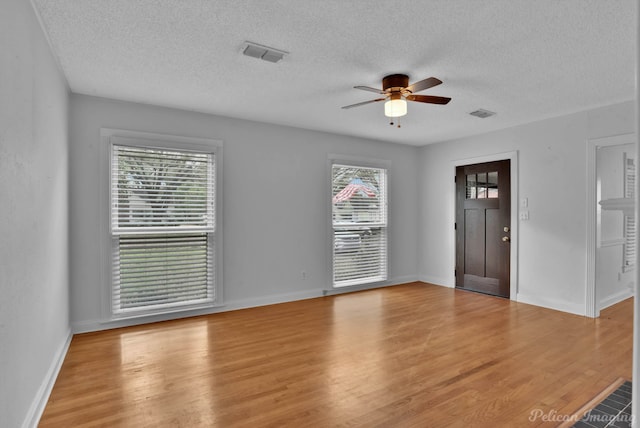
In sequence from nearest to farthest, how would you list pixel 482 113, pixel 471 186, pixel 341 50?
pixel 341 50, pixel 482 113, pixel 471 186

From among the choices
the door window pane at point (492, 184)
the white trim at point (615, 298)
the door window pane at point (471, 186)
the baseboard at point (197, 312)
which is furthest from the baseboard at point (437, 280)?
the baseboard at point (197, 312)

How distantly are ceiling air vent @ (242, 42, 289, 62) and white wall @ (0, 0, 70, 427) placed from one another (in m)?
1.31

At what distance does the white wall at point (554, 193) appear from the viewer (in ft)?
14.4

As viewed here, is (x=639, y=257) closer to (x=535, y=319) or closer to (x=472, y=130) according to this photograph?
(x=535, y=319)

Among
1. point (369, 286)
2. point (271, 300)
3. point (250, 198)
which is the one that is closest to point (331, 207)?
point (250, 198)

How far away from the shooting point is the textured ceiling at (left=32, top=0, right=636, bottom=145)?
223 centimetres

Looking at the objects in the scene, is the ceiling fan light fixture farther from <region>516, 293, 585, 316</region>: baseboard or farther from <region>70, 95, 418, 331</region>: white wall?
<region>516, 293, 585, 316</region>: baseboard

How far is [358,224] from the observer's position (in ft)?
19.0

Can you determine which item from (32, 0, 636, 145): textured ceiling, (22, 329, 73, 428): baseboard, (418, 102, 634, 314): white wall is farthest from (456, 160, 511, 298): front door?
(22, 329, 73, 428): baseboard

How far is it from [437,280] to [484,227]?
130 cm

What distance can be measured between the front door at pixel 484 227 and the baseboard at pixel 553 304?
10.4 inches

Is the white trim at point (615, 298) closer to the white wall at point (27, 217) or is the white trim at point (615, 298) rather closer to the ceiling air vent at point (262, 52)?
the ceiling air vent at point (262, 52)

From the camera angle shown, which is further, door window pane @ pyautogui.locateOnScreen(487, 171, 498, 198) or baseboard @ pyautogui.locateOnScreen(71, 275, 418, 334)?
door window pane @ pyautogui.locateOnScreen(487, 171, 498, 198)

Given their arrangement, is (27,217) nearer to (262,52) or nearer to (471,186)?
(262,52)
